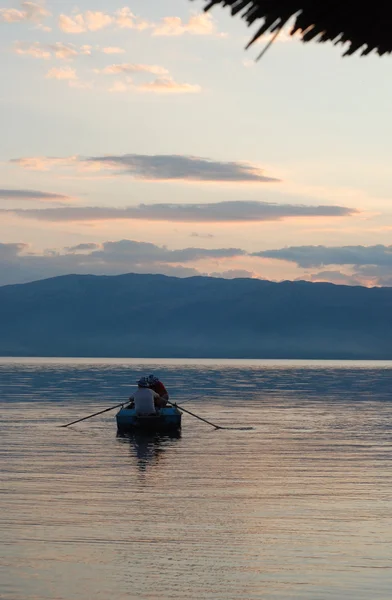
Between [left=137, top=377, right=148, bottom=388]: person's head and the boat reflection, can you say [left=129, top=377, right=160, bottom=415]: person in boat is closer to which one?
[left=137, top=377, right=148, bottom=388]: person's head

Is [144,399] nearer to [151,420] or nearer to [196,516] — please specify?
[151,420]

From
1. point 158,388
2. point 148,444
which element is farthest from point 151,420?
point 148,444

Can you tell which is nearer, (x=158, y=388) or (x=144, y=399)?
(x=144, y=399)

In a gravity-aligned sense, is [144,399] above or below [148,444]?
above

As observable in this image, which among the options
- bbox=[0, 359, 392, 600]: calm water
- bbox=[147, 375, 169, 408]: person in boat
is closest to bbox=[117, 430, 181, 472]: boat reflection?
bbox=[0, 359, 392, 600]: calm water

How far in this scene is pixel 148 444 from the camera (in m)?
37.6

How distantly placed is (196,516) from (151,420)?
19.9 meters

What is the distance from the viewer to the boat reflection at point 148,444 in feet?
103

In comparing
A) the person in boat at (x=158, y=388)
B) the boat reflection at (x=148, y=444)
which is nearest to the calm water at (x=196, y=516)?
the boat reflection at (x=148, y=444)

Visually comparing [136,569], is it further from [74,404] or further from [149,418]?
[74,404]

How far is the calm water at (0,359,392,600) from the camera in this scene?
50.5 ft

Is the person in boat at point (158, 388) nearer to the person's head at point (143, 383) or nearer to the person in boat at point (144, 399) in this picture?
the person in boat at point (144, 399)

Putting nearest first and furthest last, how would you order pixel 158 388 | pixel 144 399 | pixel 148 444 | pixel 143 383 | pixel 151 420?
1. pixel 148 444
2. pixel 143 383
3. pixel 144 399
4. pixel 151 420
5. pixel 158 388

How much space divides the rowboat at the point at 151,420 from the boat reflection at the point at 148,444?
0.85 ft
